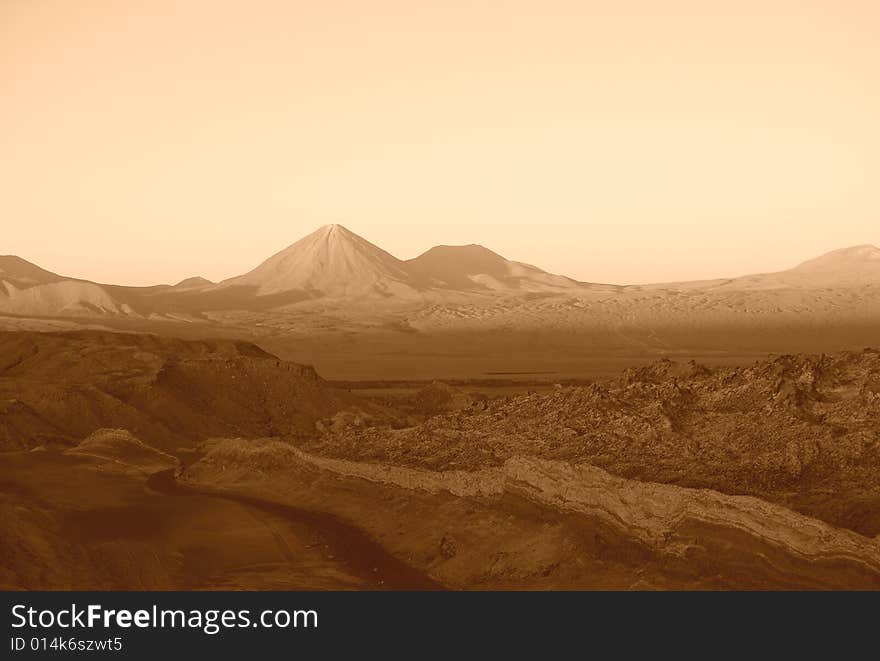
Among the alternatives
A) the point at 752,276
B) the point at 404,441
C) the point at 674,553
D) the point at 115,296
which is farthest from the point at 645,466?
the point at 752,276

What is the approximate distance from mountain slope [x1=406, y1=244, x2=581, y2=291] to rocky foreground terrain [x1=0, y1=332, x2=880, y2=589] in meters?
112

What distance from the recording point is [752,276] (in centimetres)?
13362

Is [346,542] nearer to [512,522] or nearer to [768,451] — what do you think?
[512,522]

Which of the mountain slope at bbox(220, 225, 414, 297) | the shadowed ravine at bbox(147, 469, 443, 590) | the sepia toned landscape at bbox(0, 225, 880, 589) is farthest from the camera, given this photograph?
the mountain slope at bbox(220, 225, 414, 297)

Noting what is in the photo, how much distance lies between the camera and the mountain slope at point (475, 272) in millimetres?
140375

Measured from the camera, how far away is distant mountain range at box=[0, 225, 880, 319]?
11775 cm

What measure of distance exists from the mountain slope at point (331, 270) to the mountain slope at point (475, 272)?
Answer: 599cm

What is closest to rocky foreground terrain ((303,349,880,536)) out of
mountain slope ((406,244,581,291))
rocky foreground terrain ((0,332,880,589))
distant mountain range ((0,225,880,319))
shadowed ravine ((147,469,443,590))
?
rocky foreground terrain ((0,332,880,589))

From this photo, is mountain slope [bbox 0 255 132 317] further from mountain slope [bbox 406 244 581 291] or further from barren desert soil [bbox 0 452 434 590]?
barren desert soil [bbox 0 452 434 590]

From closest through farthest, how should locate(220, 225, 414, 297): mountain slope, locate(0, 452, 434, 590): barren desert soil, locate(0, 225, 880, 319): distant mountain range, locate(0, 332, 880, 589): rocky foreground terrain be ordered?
locate(0, 332, 880, 589): rocky foreground terrain, locate(0, 452, 434, 590): barren desert soil, locate(0, 225, 880, 319): distant mountain range, locate(220, 225, 414, 297): mountain slope

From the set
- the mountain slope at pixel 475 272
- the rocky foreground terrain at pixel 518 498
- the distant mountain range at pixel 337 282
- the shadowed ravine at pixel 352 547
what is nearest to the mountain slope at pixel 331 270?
the distant mountain range at pixel 337 282

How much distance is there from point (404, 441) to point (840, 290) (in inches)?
3762

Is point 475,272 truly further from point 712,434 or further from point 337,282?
point 712,434

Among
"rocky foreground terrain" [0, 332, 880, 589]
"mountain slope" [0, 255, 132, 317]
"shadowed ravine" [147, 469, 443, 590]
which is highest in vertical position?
"mountain slope" [0, 255, 132, 317]
